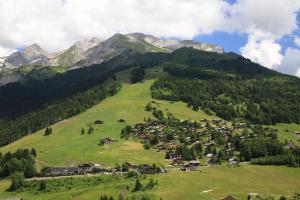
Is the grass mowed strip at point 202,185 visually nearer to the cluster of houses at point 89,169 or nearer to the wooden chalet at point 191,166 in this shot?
the wooden chalet at point 191,166

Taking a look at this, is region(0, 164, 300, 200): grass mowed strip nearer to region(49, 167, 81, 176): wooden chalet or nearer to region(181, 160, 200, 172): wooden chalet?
region(181, 160, 200, 172): wooden chalet

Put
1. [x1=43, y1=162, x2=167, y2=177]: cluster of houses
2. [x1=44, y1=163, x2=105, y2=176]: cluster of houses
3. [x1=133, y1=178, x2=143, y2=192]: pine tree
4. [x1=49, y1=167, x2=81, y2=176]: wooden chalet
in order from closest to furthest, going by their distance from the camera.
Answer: [x1=133, y1=178, x2=143, y2=192]: pine tree, [x1=43, y1=162, x2=167, y2=177]: cluster of houses, [x1=44, y1=163, x2=105, y2=176]: cluster of houses, [x1=49, y1=167, x2=81, y2=176]: wooden chalet

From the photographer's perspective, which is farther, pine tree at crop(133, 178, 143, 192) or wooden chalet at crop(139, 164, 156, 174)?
wooden chalet at crop(139, 164, 156, 174)

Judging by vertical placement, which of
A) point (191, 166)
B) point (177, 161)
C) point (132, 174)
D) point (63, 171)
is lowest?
point (132, 174)

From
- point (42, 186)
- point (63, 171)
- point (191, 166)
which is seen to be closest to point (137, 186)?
point (42, 186)

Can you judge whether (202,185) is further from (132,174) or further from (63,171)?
(63,171)

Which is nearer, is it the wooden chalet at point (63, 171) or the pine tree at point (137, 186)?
the pine tree at point (137, 186)

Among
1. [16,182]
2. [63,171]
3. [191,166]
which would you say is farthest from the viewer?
[63,171]

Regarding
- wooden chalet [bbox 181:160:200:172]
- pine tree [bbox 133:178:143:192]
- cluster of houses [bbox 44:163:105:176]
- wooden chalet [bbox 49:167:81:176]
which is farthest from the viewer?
wooden chalet [bbox 49:167:81:176]

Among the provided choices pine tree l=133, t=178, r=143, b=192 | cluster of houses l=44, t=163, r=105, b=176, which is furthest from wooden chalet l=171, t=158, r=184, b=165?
pine tree l=133, t=178, r=143, b=192

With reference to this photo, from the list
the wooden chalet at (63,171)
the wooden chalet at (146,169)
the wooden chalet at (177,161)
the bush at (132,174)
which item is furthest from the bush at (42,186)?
the wooden chalet at (177,161)

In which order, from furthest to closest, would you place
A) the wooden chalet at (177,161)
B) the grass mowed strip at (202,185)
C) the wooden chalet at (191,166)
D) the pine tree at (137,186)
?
the wooden chalet at (177,161)
the wooden chalet at (191,166)
the pine tree at (137,186)
the grass mowed strip at (202,185)
